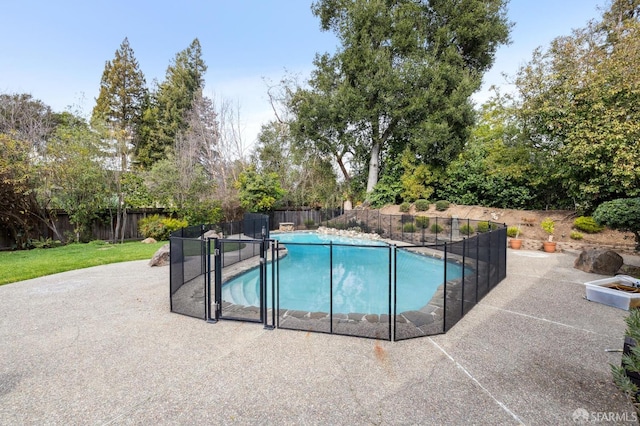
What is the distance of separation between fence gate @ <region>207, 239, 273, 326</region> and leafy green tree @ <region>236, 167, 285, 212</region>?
10230 mm

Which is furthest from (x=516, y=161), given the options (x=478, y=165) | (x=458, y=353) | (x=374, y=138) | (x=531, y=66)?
(x=458, y=353)

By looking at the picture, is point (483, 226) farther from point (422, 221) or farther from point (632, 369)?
point (632, 369)

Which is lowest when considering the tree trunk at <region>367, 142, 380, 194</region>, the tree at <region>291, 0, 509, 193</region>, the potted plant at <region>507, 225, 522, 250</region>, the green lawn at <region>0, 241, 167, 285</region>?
the green lawn at <region>0, 241, 167, 285</region>

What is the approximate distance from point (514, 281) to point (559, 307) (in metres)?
1.88

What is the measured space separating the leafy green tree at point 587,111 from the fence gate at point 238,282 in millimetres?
11266

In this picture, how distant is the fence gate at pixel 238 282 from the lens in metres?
4.65

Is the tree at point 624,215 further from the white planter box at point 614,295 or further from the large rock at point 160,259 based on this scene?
the large rock at point 160,259

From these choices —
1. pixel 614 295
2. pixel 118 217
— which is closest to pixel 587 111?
pixel 614 295

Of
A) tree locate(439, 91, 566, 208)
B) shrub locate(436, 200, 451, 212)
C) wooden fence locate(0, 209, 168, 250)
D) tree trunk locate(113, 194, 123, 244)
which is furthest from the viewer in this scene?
shrub locate(436, 200, 451, 212)

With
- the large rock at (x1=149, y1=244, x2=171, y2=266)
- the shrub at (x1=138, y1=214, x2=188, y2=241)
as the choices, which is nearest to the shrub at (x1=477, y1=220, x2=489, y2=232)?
the large rock at (x1=149, y1=244, x2=171, y2=266)

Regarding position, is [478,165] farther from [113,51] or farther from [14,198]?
[113,51]

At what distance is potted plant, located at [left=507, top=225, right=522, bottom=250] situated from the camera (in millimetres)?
11820

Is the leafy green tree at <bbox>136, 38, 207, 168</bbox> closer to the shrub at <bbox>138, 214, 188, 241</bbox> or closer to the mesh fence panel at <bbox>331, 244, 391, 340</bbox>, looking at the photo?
the shrub at <bbox>138, 214, 188, 241</bbox>

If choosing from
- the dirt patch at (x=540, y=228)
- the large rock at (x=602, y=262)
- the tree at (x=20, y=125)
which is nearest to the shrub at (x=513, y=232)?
the dirt patch at (x=540, y=228)
